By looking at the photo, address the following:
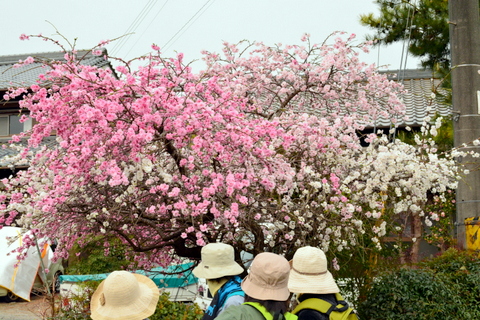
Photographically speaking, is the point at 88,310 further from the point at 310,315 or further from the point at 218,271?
the point at 310,315

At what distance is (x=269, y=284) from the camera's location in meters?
2.84

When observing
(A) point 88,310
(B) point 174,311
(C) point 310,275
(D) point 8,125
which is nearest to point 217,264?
(C) point 310,275

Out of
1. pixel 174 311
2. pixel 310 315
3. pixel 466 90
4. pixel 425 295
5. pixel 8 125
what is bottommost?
pixel 174 311

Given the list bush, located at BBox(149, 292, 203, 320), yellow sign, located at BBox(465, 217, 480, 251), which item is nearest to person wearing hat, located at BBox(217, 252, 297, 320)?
bush, located at BBox(149, 292, 203, 320)

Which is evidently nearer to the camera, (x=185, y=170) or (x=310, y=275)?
(x=310, y=275)

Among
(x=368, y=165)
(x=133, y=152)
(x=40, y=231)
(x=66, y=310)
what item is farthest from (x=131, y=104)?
(x=368, y=165)

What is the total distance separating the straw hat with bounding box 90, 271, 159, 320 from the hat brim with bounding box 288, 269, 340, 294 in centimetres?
86

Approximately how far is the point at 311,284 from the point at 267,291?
50 centimetres

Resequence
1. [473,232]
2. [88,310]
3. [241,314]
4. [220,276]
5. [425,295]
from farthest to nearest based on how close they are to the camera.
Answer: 1. [473,232]
2. [88,310]
3. [425,295]
4. [220,276]
5. [241,314]

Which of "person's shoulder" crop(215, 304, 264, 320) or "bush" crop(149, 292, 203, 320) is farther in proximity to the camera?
"bush" crop(149, 292, 203, 320)

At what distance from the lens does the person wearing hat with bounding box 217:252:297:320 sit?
Answer: 2.71 metres

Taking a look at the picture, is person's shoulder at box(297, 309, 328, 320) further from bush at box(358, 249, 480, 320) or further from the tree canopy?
the tree canopy

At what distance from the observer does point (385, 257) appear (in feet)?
22.0

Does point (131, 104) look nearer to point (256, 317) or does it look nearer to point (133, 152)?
point (133, 152)
